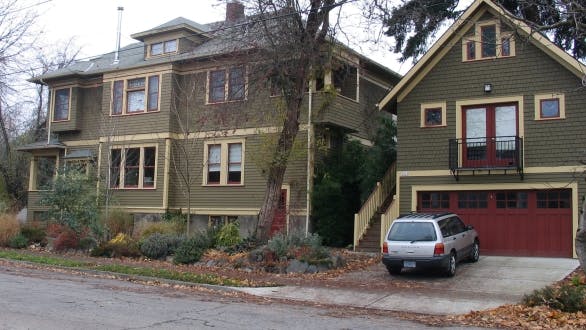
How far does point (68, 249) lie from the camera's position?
21.5 metres

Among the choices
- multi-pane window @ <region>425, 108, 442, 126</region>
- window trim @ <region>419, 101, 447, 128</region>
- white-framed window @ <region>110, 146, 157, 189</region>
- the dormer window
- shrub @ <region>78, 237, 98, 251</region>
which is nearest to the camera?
window trim @ <region>419, 101, 447, 128</region>

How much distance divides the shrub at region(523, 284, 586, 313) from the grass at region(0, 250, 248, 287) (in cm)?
668

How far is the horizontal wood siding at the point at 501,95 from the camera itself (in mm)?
18469

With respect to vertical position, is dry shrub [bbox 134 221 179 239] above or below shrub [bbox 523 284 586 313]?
above

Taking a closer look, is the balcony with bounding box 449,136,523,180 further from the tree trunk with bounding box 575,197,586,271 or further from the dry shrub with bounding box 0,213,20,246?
the dry shrub with bounding box 0,213,20,246

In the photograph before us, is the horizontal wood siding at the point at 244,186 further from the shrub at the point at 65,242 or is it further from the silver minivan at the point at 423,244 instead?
the silver minivan at the point at 423,244

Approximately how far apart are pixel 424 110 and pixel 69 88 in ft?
61.7

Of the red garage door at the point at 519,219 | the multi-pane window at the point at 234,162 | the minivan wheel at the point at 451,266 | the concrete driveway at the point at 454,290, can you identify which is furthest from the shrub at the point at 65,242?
the red garage door at the point at 519,219

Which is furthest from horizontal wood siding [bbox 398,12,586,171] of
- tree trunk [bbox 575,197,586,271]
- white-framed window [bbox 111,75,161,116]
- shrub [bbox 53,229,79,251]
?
shrub [bbox 53,229,79,251]

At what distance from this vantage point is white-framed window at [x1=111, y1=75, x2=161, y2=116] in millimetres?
27266

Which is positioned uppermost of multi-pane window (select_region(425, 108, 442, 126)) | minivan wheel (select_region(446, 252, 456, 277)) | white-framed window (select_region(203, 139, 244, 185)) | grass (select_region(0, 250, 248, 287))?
multi-pane window (select_region(425, 108, 442, 126))

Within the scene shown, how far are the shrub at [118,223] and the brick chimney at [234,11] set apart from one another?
981 cm

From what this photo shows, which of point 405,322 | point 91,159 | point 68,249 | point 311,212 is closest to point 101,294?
point 405,322

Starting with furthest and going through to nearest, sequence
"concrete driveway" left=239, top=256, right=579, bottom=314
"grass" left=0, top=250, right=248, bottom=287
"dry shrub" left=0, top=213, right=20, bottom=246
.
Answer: "dry shrub" left=0, top=213, right=20, bottom=246 → "grass" left=0, top=250, right=248, bottom=287 → "concrete driveway" left=239, top=256, right=579, bottom=314
